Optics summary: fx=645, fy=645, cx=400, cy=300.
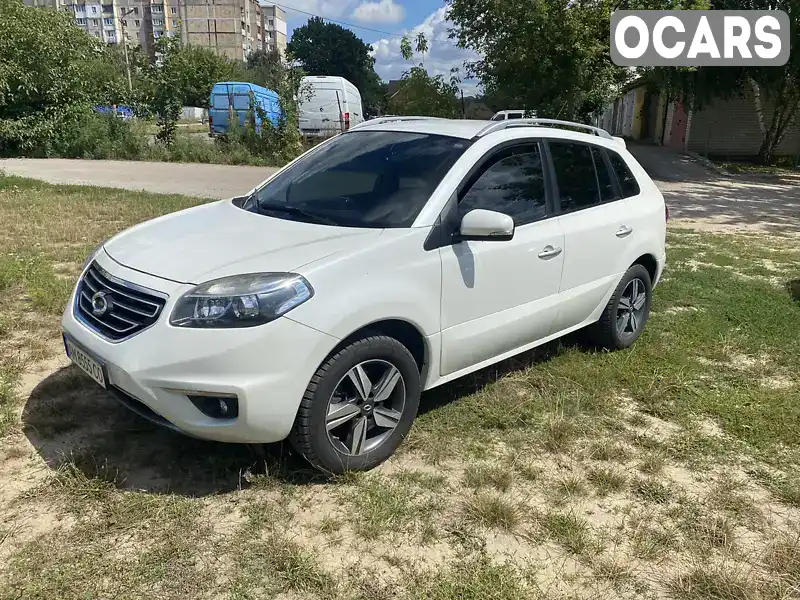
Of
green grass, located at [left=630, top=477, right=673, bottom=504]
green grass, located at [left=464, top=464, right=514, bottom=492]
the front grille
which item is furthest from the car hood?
green grass, located at [left=630, top=477, right=673, bottom=504]

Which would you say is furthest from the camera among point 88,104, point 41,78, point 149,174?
point 88,104

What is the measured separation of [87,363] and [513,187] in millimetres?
2577

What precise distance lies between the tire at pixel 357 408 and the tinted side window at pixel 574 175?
1757 mm

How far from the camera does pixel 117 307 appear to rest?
10.0 feet

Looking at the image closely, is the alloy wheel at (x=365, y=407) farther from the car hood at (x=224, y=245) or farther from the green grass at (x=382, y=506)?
the car hood at (x=224, y=245)

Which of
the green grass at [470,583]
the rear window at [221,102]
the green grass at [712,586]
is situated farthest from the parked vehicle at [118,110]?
the green grass at [712,586]

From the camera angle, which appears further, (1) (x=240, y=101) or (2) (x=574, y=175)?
(1) (x=240, y=101)

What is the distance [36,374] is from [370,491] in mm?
2500

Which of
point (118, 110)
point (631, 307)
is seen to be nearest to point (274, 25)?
point (118, 110)

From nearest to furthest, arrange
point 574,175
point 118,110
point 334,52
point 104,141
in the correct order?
point 574,175, point 104,141, point 118,110, point 334,52

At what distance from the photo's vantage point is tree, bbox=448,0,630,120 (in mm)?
17781

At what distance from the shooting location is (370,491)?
3094 millimetres

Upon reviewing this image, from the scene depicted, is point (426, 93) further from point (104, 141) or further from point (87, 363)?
point (87, 363)

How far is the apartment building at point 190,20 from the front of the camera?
329 feet
